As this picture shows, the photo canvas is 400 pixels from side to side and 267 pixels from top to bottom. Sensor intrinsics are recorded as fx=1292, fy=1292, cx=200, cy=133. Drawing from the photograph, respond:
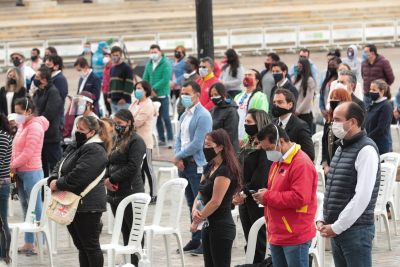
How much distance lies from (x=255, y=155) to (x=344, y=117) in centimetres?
232

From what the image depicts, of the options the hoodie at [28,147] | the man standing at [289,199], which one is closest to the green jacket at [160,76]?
the hoodie at [28,147]

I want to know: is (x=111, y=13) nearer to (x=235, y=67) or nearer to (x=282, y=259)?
(x=235, y=67)

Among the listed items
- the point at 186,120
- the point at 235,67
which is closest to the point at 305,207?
the point at 186,120

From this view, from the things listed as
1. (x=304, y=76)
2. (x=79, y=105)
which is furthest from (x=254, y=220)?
(x=304, y=76)

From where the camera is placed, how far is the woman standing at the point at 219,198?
11203mm

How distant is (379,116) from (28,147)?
3997 millimetres

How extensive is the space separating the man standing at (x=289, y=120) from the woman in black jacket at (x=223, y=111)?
1.71 m

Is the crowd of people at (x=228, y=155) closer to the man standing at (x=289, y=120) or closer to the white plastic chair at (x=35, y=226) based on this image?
the man standing at (x=289, y=120)

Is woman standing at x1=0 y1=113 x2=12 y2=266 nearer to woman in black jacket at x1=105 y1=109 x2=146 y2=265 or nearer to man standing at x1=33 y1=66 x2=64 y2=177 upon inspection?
woman in black jacket at x1=105 y1=109 x2=146 y2=265

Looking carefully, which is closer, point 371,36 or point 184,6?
point 371,36

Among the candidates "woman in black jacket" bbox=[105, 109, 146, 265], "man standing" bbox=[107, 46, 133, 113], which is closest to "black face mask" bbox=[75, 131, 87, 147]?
"woman in black jacket" bbox=[105, 109, 146, 265]

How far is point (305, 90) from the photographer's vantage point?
18.2 m

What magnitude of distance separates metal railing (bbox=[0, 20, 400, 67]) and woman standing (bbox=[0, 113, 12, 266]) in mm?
25972

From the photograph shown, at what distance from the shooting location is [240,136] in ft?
49.9
